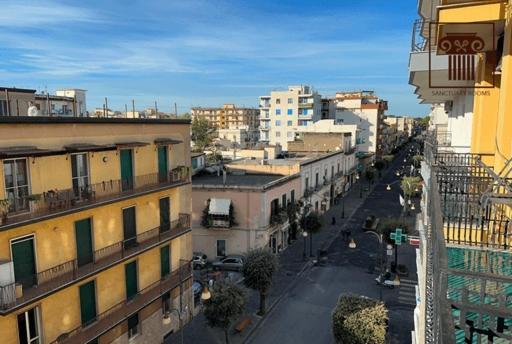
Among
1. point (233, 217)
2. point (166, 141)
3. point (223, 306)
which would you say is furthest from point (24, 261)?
point (233, 217)

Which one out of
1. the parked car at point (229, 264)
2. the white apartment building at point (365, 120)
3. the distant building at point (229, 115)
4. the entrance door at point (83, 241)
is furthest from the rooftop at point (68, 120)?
the distant building at point (229, 115)

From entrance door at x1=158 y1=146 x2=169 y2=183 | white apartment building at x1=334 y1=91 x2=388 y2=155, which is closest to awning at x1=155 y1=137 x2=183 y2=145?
entrance door at x1=158 y1=146 x2=169 y2=183

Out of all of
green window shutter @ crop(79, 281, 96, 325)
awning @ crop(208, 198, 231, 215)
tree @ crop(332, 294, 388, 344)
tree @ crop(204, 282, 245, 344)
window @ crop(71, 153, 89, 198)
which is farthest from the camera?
awning @ crop(208, 198, 231, 215)

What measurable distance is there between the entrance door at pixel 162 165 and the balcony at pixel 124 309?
203 inches

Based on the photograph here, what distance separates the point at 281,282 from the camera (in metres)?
28.4

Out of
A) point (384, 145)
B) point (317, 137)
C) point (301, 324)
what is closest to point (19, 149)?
point (301, 324)

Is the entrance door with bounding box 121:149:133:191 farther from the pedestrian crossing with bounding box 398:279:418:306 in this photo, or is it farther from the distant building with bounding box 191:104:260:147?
the distant building with bounding box 191:104:260:147

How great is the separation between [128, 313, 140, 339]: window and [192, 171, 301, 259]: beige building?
1259cm

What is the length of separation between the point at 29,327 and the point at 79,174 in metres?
5.66

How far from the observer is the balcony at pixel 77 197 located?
13.2 meters

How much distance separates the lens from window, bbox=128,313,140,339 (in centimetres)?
1870

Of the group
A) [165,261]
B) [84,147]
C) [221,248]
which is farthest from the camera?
[221,248]

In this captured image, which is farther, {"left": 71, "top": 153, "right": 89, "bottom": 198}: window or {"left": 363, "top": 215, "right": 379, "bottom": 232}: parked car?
{"left": 363, "top": 215, "right": 379, "bottom": 232}: parked car

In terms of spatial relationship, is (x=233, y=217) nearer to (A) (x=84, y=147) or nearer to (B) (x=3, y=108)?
(A) (x=84, y=147)
